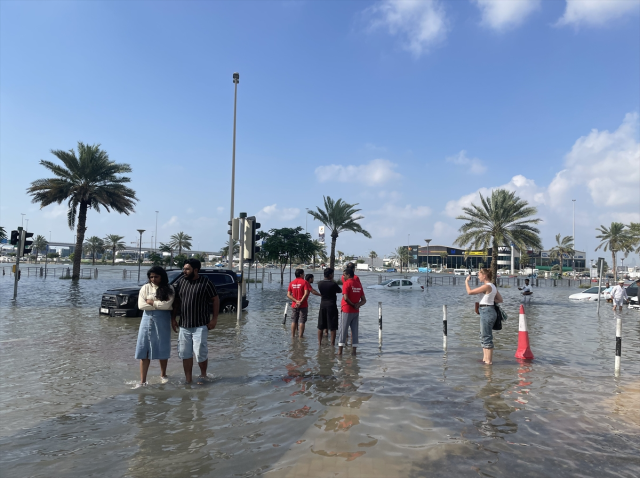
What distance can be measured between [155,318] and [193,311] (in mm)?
554

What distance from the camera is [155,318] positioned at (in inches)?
244

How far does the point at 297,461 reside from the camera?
388cm

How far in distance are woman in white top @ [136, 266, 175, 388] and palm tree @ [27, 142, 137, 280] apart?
3252cm

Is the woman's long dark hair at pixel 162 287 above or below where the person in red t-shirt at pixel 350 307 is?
above

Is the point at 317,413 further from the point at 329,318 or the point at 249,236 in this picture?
the point at 249,236

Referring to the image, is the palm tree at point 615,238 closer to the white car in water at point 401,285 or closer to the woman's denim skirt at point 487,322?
the white car in water at point 401,285

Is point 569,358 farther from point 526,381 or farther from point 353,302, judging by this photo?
point 353,302

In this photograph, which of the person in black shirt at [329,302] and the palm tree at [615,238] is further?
the palm tree at [615,238]

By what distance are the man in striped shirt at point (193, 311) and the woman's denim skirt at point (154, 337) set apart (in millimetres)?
160

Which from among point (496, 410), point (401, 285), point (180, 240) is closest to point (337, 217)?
point (401, 285)

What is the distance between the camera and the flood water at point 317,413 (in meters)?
3.86

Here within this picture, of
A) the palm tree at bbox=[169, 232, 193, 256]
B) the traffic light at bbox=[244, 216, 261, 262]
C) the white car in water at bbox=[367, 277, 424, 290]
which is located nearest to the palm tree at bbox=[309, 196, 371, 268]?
the white car in water at bbox=[367, 277, 424, 290]

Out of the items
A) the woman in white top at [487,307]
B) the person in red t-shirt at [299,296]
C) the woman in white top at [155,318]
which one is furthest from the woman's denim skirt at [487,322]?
the woman in white top at [155,318]

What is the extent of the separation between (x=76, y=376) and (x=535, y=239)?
30.8 metres
